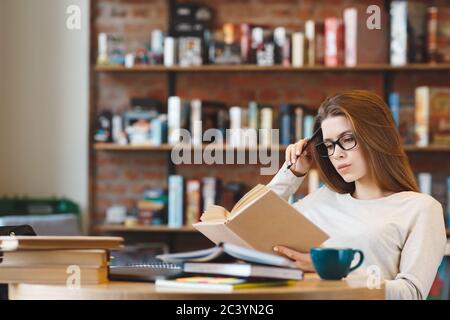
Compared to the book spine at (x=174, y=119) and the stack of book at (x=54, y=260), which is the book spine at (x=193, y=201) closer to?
the book spine at (x=174, y=119)

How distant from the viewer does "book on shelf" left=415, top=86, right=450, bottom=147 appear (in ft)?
15.3

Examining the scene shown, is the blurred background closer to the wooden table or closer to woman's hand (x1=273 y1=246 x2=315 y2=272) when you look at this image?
woman's hand (x1=273 y1=246 x2=315 y2=272)

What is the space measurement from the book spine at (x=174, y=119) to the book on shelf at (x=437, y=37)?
4.70ft

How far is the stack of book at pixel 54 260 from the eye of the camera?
166 centimetres

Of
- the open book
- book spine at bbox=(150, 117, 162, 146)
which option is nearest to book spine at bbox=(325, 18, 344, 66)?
book spine at bbox=(150, 117, 162, 146)

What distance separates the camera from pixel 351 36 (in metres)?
4.64

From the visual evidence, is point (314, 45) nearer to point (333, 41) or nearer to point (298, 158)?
point (333, 41)

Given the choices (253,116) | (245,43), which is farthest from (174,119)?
(245,43)

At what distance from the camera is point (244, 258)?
1.61 meters

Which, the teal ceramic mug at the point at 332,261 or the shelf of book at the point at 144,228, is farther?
the shelf of book at the point at 144,228

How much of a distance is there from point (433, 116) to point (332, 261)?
312cm

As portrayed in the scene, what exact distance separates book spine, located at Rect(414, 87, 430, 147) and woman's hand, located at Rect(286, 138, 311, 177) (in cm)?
225

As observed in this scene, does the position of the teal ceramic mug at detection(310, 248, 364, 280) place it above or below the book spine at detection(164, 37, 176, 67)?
below

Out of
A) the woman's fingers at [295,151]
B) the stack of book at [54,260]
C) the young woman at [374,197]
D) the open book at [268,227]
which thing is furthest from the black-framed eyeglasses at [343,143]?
the stack of book at [54,260]
